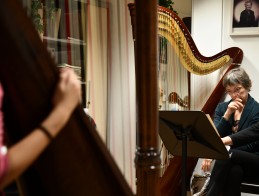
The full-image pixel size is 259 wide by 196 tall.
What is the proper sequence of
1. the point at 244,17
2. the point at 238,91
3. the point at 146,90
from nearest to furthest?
the point at 146,90 → the point at 238,91 → the point at 244,17

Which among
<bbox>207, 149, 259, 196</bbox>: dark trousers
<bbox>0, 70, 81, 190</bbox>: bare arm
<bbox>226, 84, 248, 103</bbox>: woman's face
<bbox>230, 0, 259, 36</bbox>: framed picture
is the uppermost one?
<bbox>230, 0, 259, 36</bbox>: framed picture

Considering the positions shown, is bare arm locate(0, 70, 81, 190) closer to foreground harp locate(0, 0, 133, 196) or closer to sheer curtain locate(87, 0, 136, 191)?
foreground harp locate(0, 0, 133, 196)

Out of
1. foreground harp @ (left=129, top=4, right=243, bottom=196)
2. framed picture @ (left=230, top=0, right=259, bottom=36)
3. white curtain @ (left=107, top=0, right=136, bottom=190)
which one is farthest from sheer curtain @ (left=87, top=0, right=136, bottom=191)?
framed picture @ (left=230, top=0, right=259, bottom=36)

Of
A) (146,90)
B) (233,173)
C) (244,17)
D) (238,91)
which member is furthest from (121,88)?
(146,90)

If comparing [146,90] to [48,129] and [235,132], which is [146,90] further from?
[235,132]

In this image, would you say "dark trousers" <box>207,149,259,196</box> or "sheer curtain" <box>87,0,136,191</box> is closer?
"dark trousers" <box>207,149,259,196</box>

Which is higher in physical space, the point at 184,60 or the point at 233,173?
the point at 184,60

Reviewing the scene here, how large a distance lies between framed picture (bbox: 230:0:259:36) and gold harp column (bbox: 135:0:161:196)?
8.47 ft

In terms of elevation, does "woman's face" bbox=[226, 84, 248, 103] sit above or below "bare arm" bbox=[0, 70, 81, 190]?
below

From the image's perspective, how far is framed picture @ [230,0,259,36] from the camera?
298 cm

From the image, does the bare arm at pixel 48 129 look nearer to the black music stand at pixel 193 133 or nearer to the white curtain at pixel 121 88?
the black music stand at pixel 193 133

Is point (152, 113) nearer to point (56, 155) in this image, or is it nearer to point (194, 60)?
point (56, 155)

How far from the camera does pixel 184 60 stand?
90.8 inches

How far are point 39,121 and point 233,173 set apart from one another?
191 cm
